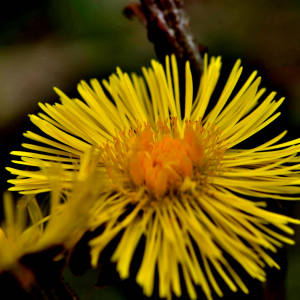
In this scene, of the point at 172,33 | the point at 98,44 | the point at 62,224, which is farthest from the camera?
the point at 98,44

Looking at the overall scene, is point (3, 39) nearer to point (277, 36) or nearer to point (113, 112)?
point (113, 112)

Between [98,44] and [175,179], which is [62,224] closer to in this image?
[175,179]

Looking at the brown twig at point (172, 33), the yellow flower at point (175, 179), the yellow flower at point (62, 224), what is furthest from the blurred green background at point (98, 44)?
the yellow flower at point (62, 224)

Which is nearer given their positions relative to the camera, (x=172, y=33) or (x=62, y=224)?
(x=62, y=224)

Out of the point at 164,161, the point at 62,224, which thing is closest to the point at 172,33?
the point at 164,161

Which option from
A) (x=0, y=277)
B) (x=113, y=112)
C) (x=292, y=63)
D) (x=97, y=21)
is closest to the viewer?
(x=0, y=277)

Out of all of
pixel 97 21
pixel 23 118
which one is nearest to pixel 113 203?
pixel 23 118

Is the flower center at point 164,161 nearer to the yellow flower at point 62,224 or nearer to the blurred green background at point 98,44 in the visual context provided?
the yellow flower at point 62,224

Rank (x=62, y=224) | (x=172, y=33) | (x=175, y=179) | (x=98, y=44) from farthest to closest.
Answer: (x=98, y=44) → (x=172, y=33) → (x=175, y=179) → (x=62, y=224)
